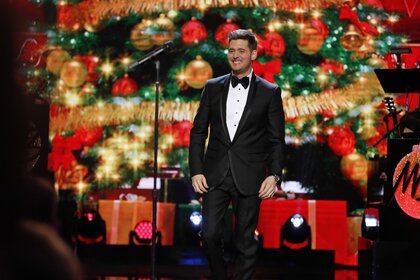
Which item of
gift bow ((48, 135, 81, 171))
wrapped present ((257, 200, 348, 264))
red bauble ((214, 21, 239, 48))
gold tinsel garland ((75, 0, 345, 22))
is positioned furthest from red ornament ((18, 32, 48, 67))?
wrapped present ((257, 200, 348, 264))

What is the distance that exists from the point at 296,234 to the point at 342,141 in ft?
3.50

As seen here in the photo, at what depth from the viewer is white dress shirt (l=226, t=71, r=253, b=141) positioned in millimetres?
4152

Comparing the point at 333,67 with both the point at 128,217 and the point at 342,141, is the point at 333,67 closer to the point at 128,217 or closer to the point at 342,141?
the point at 342,141

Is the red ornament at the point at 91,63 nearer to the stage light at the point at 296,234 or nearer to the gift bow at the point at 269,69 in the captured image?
the gift bow at the point at 269,69

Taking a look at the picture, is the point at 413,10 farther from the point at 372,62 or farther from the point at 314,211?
the point at 314,211

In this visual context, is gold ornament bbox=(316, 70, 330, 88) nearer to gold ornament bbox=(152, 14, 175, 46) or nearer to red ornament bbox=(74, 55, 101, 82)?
gold ornament bbox=(152, 14, 175, 46)

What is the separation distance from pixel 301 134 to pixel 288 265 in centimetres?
138

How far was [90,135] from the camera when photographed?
8719mm

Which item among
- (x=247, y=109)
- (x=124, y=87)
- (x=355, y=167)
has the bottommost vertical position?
(x=355, y=167)

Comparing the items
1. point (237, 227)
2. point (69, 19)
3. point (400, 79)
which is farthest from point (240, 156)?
point (69, 19)

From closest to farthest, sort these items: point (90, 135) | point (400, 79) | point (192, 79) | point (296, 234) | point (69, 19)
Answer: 1. point (400, 79)
2. point (296, 234)
3. point (192, 79)
4. point (90, 135)
5. point (69, 19)

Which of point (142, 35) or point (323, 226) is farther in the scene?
point (142, 35)

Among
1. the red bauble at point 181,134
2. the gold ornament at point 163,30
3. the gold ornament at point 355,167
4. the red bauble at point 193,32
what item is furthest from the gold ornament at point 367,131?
the gold ornament at point 163,30

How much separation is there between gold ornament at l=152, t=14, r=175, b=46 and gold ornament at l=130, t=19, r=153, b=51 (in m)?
0.06
